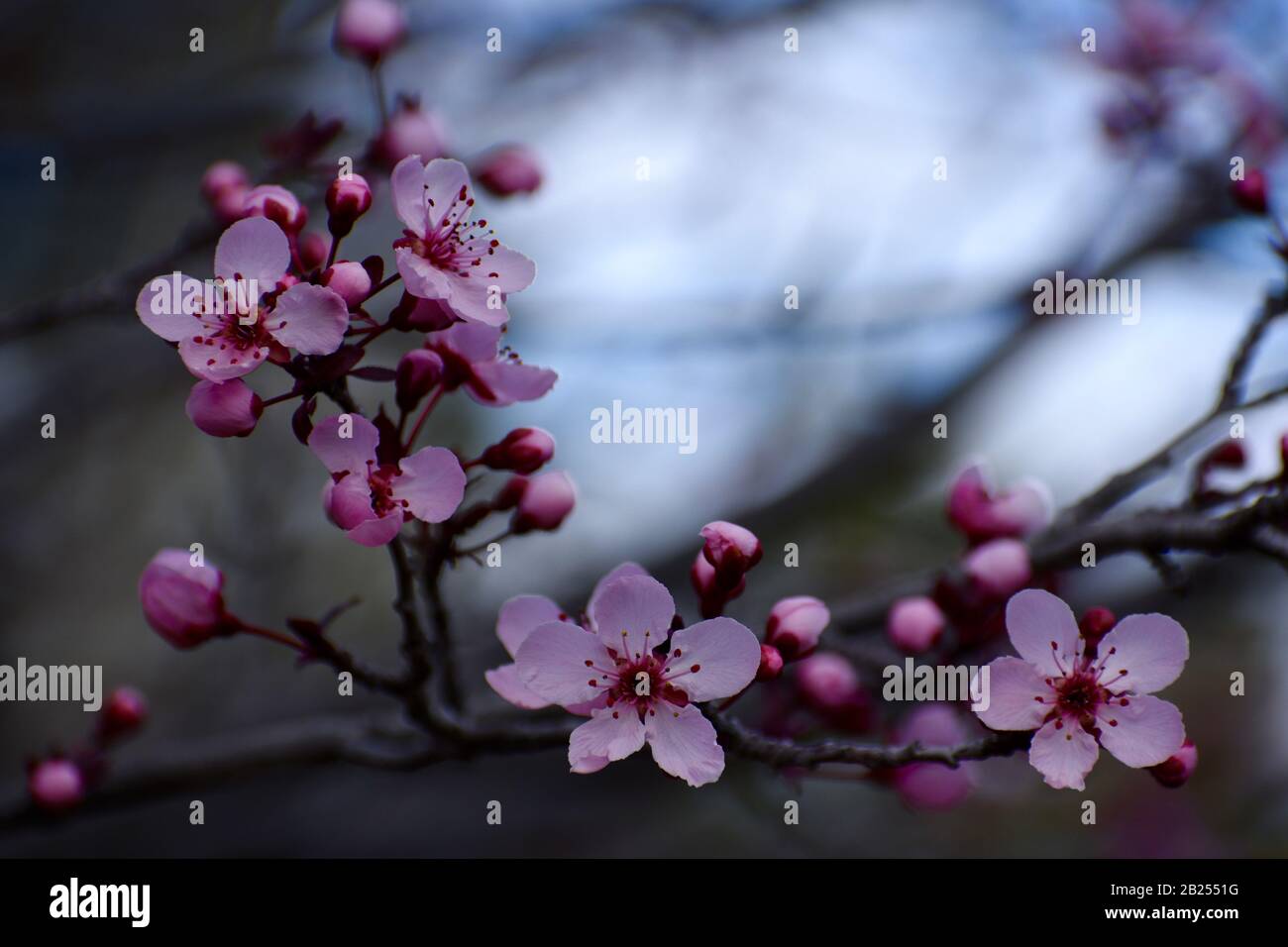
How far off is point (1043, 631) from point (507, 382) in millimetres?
601

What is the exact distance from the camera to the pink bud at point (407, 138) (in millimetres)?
1576

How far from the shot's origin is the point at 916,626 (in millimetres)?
1444

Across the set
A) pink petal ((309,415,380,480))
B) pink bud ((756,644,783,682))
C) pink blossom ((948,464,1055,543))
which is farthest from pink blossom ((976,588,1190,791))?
pink petal ((309,415,380,480))

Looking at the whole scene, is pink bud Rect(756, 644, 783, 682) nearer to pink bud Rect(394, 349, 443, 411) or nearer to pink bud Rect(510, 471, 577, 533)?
pink bud Rect(510, 471, 577, 533)

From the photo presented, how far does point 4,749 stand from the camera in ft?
15.3

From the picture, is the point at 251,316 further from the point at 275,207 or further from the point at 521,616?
the point at 521,616

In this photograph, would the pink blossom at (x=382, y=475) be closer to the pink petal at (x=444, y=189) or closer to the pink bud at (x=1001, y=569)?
the pink petal at (x=444, y=189)

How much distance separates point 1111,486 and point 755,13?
2.27m

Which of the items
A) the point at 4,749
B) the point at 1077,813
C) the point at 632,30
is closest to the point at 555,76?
the point at 632,30

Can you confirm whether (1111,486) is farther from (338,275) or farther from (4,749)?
(4,749)

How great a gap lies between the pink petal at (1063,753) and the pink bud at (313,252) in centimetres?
84

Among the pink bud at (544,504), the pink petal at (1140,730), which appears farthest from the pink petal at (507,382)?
the pink petal at (1140,730)

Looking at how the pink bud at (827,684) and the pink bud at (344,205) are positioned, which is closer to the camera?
the pink bud at (344,205)

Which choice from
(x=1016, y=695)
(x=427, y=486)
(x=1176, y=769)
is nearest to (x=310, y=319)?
(x=427, y=486)
